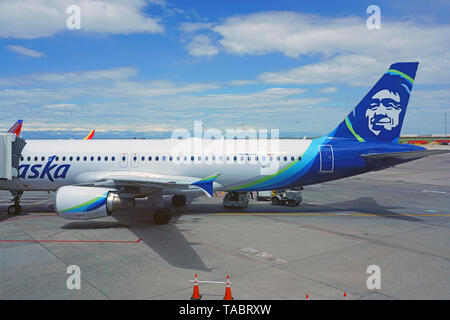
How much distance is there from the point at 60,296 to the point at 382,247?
13.3 m

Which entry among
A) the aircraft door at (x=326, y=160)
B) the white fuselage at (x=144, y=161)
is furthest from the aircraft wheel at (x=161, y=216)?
the aircraft door at (x=326, y=160)

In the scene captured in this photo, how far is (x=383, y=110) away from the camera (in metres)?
20.6

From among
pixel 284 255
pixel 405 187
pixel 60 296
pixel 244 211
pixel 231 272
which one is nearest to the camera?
pixel 60 296

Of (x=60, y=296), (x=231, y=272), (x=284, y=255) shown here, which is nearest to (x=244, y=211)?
(x=284, y=255)

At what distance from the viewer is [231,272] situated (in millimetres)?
11336

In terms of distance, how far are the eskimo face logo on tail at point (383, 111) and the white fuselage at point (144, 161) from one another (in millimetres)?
4935

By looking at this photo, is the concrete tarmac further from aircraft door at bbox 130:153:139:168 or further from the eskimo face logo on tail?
the eskimo face logo on tail

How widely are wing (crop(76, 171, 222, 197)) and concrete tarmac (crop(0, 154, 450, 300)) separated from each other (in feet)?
7.27

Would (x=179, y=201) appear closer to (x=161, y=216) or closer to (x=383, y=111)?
(x=161, y=216)

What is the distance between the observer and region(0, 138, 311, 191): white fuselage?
20.2 m

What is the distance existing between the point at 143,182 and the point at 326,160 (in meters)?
11.8

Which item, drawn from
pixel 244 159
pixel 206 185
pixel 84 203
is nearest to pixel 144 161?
pixel 84 203

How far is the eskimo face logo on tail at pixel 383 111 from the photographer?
20.5 m
